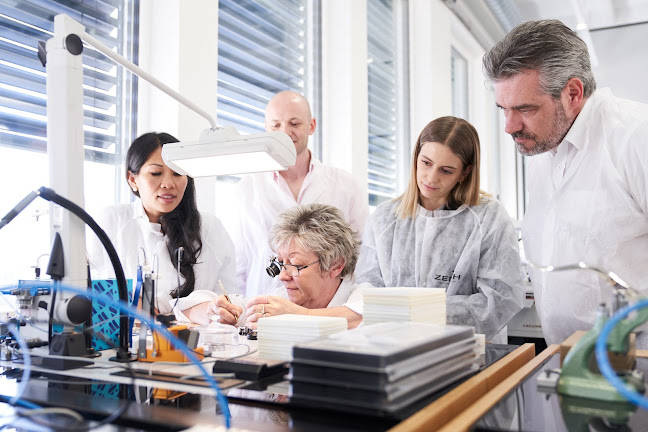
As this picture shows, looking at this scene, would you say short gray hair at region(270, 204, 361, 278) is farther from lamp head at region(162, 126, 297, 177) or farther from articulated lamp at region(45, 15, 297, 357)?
articulated lamp at region(45, 15, 297, 357)

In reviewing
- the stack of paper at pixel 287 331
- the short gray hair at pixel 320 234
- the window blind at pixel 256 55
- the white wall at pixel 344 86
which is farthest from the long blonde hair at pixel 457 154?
the white wall at pixel 344 86

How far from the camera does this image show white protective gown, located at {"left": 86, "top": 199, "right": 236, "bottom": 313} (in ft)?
6.64

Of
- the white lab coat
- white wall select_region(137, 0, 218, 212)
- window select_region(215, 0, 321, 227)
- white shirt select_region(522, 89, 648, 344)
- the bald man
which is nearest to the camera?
→ white shirt select_region(522, 89, 648, 344)

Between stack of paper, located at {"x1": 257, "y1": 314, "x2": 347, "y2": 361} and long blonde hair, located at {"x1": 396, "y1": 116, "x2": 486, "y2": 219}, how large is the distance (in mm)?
954

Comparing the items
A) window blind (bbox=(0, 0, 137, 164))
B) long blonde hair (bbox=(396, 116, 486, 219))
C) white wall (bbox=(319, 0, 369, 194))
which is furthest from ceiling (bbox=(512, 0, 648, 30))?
window blind (bbox=(0, 0, 137, 164))

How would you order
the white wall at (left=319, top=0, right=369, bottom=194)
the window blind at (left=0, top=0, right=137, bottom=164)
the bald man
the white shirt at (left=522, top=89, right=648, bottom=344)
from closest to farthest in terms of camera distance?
the white shirt at (left=522, top=89, right=648, bottom=344) → the window blind at (left=0, top=0, right=137, bottom=164) → the bald man → the white wall at (left=319, top=0, right=369, bottom=194)

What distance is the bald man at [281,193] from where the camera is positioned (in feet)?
8.64

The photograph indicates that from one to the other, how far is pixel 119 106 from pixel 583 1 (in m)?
4.43

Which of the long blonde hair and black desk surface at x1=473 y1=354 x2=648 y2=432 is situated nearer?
black desk surface at x1=473 y1=354 x2=648 y2=432

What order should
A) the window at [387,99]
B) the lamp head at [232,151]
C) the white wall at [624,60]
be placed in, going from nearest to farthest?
the lamp head at [232,151], the window at [387,99], the white wall at [624,60]

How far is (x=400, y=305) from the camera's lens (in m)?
1.16

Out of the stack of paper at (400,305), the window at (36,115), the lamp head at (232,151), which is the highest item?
the window at (36,115)

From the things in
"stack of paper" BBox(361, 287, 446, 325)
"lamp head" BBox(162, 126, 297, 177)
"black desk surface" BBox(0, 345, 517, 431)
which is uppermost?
"lamp head" BBox(162, 126, 297, 177)

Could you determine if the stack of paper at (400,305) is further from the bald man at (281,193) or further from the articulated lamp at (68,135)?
the bald man at (281,193)
